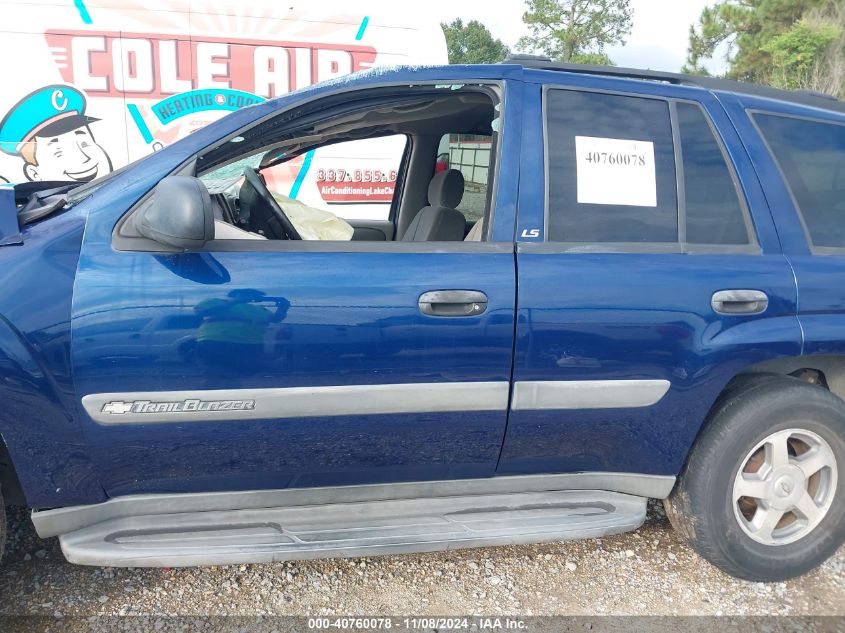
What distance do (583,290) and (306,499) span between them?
3.91 feet

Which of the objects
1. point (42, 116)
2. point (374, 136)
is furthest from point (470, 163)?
point (42, 116)

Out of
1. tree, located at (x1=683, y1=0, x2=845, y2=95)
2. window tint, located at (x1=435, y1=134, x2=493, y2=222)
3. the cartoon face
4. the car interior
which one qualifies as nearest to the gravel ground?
the car interior

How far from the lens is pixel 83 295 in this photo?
77.0 inches

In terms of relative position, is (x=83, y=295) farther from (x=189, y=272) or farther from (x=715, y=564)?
(x=715, y=564)

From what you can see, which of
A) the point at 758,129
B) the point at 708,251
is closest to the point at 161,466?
the point at 708,251

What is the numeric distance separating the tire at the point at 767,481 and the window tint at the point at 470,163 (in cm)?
123

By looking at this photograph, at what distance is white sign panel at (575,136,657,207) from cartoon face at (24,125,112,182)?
479 centimetres

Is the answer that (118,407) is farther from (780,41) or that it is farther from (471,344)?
(780,41)

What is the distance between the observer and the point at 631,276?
2.25 meters

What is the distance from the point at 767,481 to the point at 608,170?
132cm

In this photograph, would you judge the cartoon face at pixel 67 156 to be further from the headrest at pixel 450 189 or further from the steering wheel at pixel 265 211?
the headrest at pixel 450 189

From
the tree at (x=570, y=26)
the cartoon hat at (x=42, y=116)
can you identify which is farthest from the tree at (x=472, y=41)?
the cartoon hat at (x=42, y=116)

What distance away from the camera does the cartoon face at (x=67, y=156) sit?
5633mm

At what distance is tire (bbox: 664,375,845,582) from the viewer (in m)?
2.43
